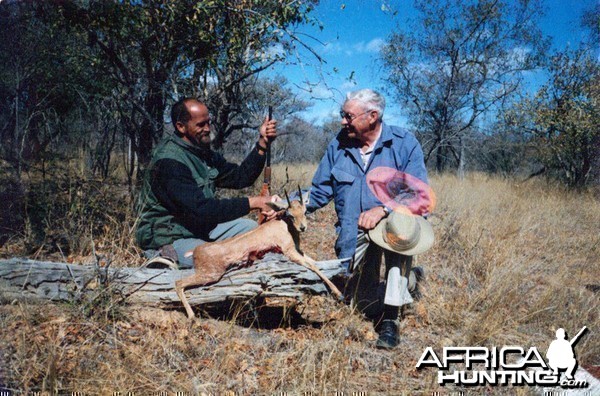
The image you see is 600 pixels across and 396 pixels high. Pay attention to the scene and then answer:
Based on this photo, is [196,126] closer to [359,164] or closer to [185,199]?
[185,199]

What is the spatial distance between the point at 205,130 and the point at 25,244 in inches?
101

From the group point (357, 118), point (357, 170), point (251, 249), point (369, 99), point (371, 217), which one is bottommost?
point (251, 249)

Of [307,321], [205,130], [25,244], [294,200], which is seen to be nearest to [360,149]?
[294,200]

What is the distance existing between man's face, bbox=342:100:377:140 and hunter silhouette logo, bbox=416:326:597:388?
1.95 m

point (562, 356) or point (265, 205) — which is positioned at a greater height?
point (265, 205)

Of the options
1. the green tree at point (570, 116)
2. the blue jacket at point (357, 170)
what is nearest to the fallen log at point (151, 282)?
the blue jacket at point (357, 170)

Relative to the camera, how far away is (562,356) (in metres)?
2.47

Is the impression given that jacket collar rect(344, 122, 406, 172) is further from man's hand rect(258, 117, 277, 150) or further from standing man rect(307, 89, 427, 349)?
man's hand rect(258, 117, 277, 150)

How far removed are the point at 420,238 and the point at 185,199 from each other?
1947mm

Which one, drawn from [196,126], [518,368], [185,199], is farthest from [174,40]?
[518,368]

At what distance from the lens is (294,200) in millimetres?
2684

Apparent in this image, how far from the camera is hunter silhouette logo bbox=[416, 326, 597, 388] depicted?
2.28 meters

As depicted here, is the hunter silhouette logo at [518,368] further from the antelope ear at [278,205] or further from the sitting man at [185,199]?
the sitting man at [185,199]

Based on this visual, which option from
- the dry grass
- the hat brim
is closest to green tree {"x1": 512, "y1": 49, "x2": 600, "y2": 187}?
the dry grass
